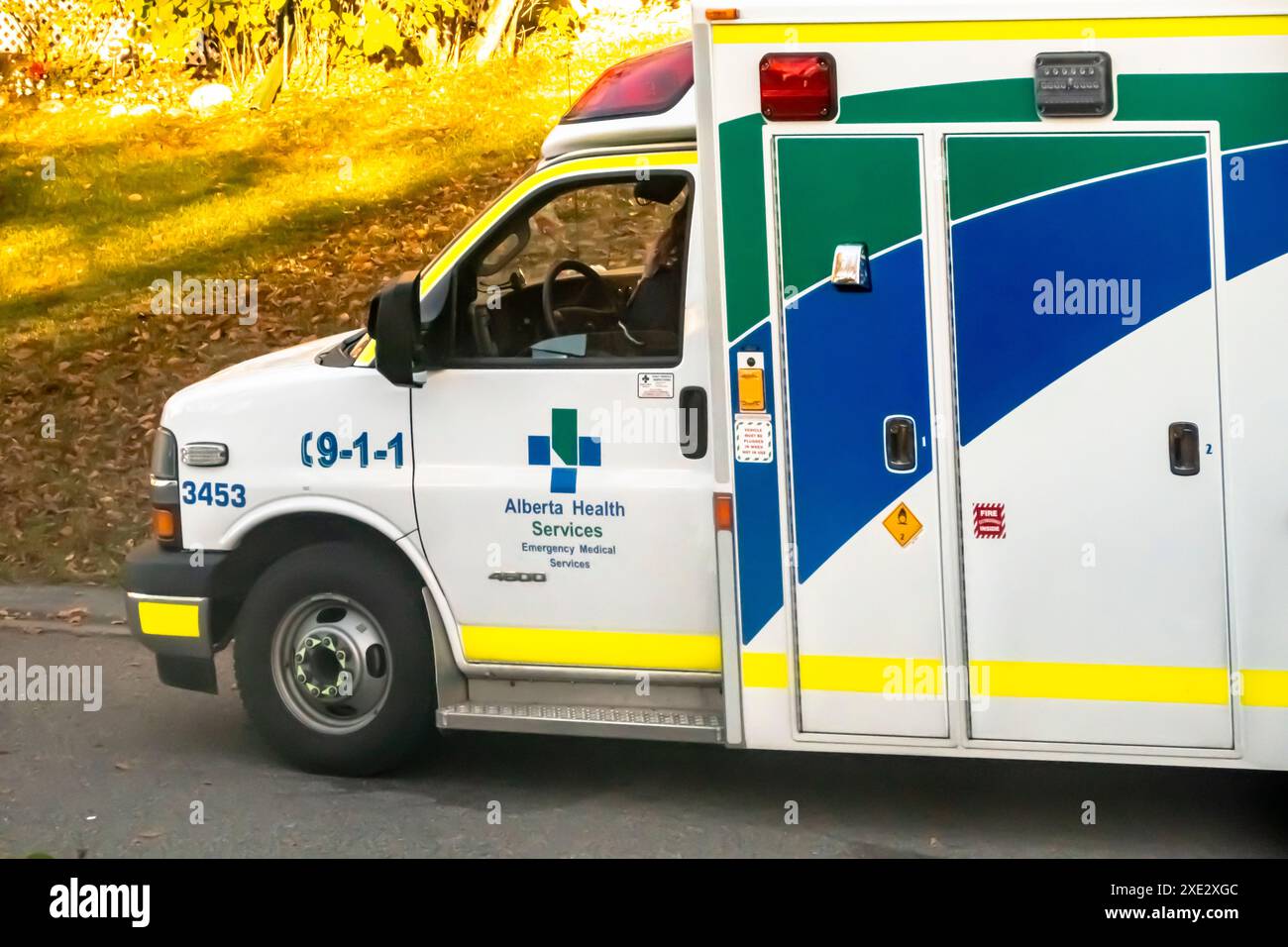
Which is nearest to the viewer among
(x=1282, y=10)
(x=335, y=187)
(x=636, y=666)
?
(x=1282, y=10)

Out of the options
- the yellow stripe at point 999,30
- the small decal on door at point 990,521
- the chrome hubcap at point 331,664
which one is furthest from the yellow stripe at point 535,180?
the small decal on door at point 990,521

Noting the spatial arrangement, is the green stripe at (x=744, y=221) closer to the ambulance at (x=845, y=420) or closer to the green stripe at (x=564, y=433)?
the ambulance at (x=845, y=420)

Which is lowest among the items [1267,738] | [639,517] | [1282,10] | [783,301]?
[1267,738]

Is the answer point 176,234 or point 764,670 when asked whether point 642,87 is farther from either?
point 176,234

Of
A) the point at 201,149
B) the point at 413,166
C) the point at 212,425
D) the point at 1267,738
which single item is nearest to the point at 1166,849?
the point at 1267,738

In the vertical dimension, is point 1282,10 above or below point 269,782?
above

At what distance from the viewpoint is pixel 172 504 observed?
660 centimetres

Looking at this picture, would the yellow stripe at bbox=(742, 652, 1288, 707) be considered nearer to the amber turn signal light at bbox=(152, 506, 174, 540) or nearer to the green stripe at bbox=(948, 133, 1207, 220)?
the green stripe at bbox=(948, 133, 1207, 220)

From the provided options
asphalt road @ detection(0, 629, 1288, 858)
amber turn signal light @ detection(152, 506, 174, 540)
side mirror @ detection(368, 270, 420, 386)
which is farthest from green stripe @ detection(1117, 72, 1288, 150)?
amber turn signal light @ detection(152, 506, 174, 540)

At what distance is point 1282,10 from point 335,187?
36.1ft

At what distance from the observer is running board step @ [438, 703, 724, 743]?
5.89 meters

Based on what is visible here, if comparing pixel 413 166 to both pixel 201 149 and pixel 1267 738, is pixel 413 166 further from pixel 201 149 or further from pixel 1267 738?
pixel 1267 738

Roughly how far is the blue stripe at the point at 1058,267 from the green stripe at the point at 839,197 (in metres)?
0.19

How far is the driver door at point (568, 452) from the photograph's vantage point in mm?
5891
